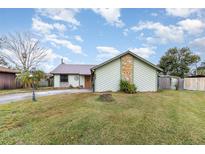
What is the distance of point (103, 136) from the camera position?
14.4 ft

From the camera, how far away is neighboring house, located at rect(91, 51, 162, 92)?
13.9 meters

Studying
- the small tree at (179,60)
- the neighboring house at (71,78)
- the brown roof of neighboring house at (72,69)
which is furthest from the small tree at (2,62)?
the small tree at (179,60)

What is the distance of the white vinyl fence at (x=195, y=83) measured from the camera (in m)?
17.3

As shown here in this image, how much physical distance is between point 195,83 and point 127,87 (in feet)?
32.4

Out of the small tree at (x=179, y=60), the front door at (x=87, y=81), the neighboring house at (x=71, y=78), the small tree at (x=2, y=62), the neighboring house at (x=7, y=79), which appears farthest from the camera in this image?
the small tree at (x=179, y=60)

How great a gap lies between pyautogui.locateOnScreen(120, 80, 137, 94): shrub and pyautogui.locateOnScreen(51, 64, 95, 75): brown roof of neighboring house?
9903mm

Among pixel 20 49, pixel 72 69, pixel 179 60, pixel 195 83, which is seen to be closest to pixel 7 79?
pixel 72 69

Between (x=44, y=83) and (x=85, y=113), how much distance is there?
21602mm

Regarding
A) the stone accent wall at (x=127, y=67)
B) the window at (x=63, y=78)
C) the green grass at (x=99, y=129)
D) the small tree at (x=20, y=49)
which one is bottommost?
the green grass at (x=99, y=129)

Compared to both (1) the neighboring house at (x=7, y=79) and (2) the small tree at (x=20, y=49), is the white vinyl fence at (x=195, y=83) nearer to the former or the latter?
(1) the neighboring house at (x=7, y=79)

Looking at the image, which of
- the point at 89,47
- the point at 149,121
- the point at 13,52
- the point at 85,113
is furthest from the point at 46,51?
the point at 149,121

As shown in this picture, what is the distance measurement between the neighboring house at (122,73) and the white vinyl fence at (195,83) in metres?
6.94

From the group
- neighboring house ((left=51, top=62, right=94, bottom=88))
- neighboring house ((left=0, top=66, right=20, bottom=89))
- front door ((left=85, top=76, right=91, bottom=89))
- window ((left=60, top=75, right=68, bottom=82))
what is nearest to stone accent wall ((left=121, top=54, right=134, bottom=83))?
neighboring house ((left=51, top=62, right=94, bottom=88))
